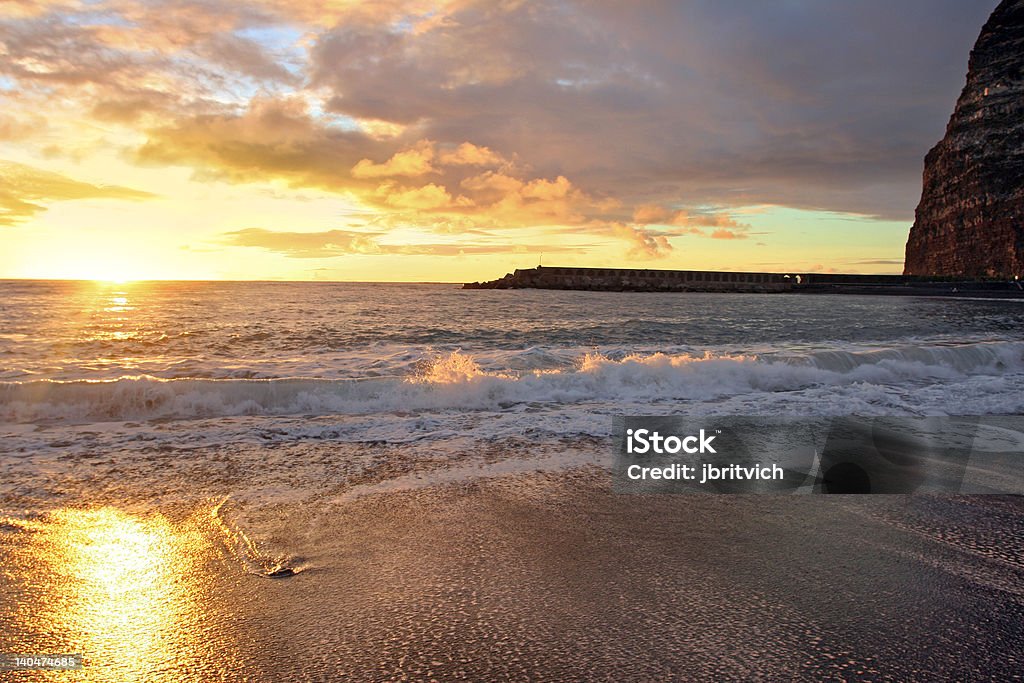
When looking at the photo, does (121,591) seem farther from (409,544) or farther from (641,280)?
(641,280)

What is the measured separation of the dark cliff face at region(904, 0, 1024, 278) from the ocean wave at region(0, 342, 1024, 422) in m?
95.9

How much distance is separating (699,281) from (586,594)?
104 metres

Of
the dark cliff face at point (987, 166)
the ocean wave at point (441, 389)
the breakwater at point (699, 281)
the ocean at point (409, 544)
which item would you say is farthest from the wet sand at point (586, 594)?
the dark cliff face at point (987, 166)

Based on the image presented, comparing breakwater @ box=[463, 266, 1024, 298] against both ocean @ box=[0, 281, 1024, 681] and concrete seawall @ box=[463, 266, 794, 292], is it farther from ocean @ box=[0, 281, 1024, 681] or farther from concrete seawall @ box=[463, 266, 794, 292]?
ocean @ box=[0, 281, 1024, 681]

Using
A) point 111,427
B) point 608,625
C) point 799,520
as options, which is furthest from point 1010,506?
point 111,427

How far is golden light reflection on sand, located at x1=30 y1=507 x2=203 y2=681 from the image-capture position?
2.77 m

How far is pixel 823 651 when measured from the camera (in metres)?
2.76

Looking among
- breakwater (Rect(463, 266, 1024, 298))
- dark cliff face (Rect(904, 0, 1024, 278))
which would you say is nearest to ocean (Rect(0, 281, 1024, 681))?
breakwater (Rect(463, 266, 1024, 298))

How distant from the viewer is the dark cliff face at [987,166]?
87.2 m

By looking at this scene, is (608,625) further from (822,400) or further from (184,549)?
(822,400)

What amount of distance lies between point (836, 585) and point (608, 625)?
1.40 metres

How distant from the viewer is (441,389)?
10.3 meters

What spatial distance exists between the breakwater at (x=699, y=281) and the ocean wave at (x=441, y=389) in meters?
85.4

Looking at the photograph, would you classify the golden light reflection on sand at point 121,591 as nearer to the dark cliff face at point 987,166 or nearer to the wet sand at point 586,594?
the wet sand at point 586,594
